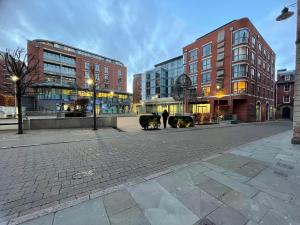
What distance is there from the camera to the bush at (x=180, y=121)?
549 inches

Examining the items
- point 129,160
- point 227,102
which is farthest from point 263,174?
point 227,102

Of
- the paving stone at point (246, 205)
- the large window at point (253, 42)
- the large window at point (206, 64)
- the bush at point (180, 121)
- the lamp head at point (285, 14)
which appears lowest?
the paving stone at point (246, 205)

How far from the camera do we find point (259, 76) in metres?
29.1

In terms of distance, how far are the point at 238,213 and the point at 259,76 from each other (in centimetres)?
3445

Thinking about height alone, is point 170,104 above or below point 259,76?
below

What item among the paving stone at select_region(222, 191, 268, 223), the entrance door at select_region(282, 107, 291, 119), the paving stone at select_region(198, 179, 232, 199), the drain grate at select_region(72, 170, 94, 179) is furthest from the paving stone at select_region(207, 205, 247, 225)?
the entrance door at select_region(282, 107, 291, 119)

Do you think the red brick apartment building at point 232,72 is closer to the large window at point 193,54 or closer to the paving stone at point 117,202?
the large window at point 193,54

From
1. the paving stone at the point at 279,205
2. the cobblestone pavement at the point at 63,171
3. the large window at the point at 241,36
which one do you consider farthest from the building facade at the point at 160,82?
the paving stone at the point at 279,205

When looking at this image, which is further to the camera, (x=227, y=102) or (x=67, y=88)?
(x=67, y=88)

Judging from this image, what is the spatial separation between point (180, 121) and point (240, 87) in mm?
17251

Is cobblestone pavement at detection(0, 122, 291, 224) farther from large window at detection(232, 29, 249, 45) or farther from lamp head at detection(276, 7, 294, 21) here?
large window at detection(232, 29, 249, 45)

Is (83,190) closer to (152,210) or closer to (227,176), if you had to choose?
(152,210)

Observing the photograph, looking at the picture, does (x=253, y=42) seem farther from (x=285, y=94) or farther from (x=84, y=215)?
(x=84, y=215)

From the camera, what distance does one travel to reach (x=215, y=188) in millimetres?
3109
